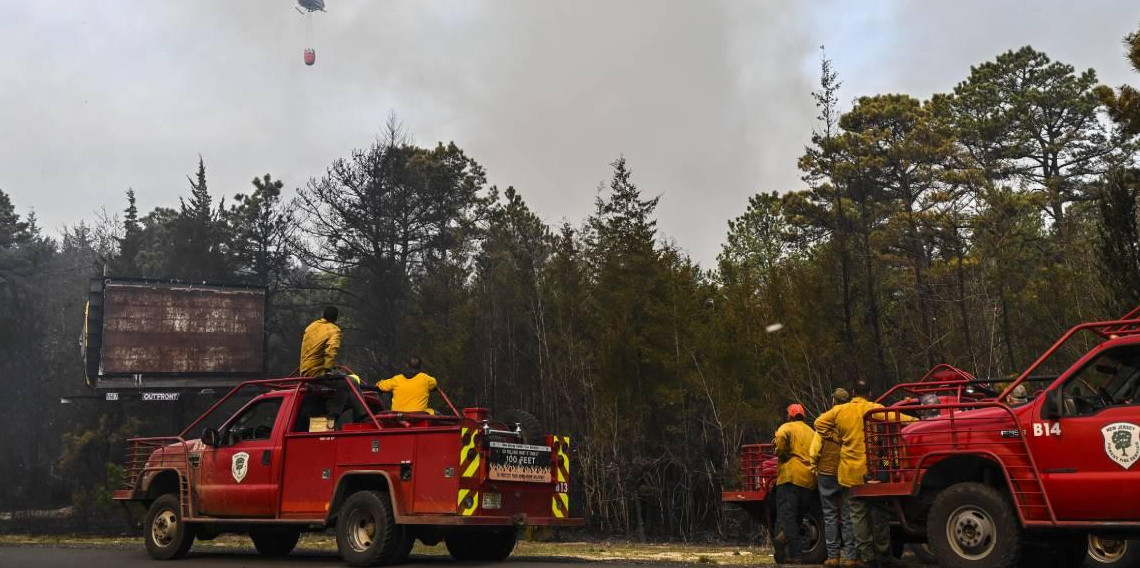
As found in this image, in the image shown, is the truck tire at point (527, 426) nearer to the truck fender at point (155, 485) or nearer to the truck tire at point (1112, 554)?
the truck fender at point (155, 485)

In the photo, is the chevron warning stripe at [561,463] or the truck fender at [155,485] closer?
the chevron warning stripe at [561,463]

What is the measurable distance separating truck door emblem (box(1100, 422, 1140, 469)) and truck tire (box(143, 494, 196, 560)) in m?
9.94

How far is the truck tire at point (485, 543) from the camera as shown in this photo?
1205cm

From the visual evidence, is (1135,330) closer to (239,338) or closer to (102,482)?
(239,338)

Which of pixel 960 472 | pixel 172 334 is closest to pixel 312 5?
pixel 172 334

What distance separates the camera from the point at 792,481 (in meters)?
12.0

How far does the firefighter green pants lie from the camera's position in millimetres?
10812

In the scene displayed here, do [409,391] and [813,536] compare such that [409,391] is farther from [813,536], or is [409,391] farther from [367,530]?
[813,536]

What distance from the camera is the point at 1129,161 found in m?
41.6

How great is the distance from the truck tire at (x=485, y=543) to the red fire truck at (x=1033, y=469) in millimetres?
4135

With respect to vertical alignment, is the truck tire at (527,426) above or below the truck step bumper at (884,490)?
above

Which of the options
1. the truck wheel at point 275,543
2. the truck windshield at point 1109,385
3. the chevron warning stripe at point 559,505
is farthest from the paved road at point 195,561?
the truck windshield at point 1109,385

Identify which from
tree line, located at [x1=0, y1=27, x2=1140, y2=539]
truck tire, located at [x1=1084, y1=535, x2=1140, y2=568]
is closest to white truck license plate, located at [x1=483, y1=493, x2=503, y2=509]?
truck tire, located at [x1=1084, y1=535, x2=1140, y2=568]

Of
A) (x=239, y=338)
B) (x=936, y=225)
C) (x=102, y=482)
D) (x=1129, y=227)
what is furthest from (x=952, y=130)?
(x=102, y=482)
